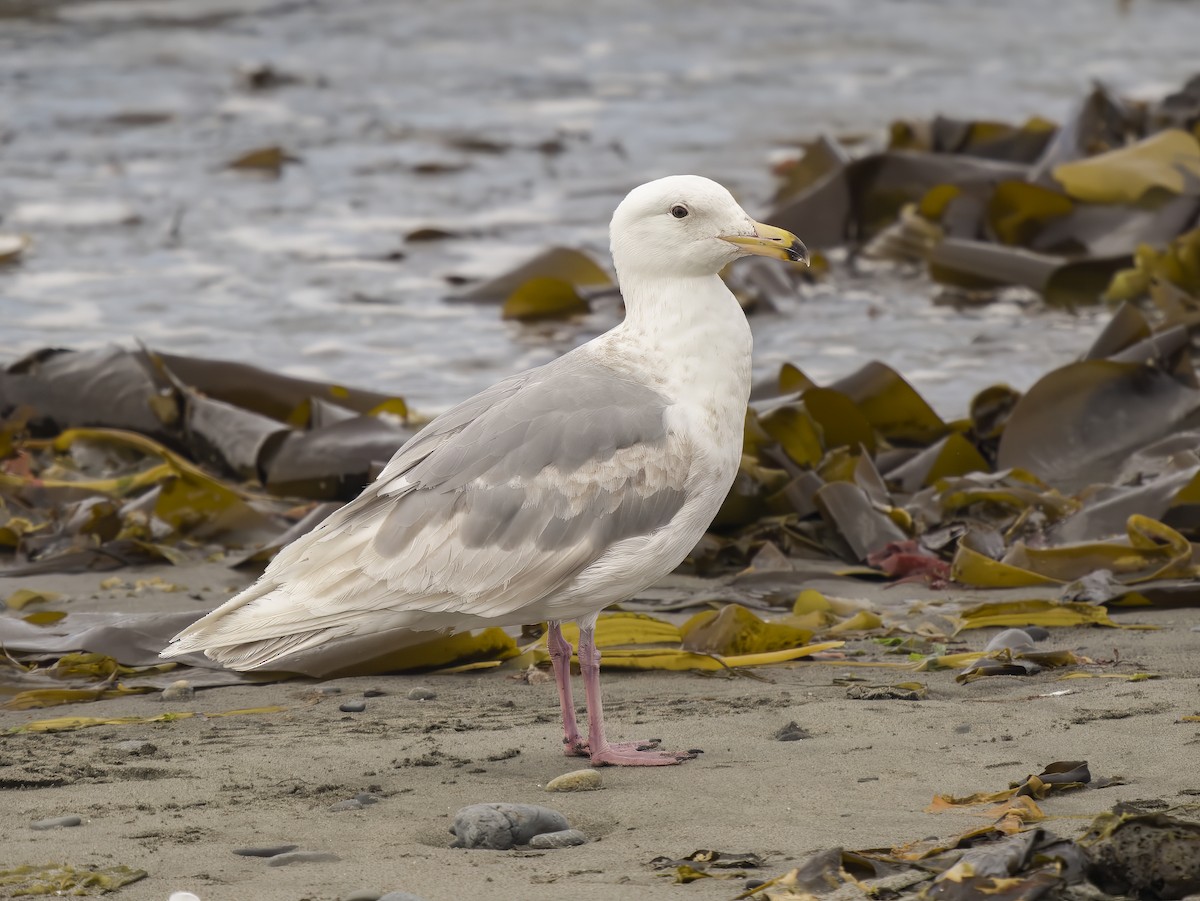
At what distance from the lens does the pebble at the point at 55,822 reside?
348cm

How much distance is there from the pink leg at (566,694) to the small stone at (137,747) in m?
0.99

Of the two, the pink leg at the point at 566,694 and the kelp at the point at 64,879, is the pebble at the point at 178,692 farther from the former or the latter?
the kelp at the point at 64,879

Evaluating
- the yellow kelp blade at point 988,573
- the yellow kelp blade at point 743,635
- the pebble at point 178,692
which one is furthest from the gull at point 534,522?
the yellow kelp blade at point 988,573

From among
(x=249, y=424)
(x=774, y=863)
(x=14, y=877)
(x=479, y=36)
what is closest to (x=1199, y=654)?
(x=774, y=863)

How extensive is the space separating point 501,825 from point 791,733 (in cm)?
93

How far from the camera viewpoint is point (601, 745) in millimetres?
4066

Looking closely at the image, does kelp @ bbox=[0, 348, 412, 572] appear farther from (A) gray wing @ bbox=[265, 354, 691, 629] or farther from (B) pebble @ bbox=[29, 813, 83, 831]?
(B) pebble @ bbox=[29, 813, 83, 831]

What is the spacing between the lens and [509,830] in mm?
3396

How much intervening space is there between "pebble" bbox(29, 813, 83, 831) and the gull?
0.63 meters

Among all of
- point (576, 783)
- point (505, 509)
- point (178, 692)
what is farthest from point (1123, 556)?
point (178, 692)

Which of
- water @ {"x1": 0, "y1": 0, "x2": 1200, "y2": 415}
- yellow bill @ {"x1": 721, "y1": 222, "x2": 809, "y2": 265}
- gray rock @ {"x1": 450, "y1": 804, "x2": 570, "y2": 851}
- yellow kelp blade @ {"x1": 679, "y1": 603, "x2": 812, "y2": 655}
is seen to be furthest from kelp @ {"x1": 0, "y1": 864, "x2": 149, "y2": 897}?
water @ {"x1": 0, "y1": 0, "x2": 1200, "y2": 415}

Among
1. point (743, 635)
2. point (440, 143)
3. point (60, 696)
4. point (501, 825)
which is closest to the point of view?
point (501, 825)

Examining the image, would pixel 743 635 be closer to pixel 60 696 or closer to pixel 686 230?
pixel 686 230

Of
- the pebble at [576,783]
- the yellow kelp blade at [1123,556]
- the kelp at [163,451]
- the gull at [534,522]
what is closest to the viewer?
the pebble at [576,783]
